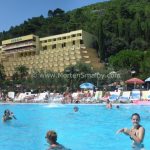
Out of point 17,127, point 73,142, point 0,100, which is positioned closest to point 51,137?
point 73,142

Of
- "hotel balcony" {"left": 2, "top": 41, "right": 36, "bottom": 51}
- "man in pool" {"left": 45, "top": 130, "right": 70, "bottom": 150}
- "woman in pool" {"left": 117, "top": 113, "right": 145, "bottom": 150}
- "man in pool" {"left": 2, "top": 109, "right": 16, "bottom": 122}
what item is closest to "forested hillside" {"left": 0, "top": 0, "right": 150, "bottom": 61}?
"hotel balcony" {"left": 2, "top": 41, "right": 36, "bottom": 51}

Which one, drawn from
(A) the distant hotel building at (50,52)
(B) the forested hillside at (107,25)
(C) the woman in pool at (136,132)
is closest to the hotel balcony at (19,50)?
(A) the distant hotel building at (50,52)

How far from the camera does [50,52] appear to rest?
264 feet

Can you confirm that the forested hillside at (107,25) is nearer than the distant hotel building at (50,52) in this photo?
Yes

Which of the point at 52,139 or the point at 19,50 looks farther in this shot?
the point at 19,50

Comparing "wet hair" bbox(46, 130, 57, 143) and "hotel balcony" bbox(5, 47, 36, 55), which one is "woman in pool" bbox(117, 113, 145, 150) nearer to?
"wet hair" bbox(46, 130, 57, 143)

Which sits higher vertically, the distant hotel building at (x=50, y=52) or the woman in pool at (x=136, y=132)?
the distant hotel building at (x=50, y=52)

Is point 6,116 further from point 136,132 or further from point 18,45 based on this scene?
point 18,45

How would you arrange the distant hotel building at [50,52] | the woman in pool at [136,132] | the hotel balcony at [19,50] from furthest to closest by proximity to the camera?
the hotel balcony at [19,50], the distant hotel building at [50,52], the woman in pool at [136,132]

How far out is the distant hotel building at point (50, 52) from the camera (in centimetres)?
7612

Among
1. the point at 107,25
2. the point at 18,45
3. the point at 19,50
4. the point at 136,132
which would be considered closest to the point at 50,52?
the point at 19,50

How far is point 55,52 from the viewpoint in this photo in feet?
262

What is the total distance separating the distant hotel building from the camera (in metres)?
76.1

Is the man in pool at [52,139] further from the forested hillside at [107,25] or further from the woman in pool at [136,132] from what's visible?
the forested hillside at [107,25]
